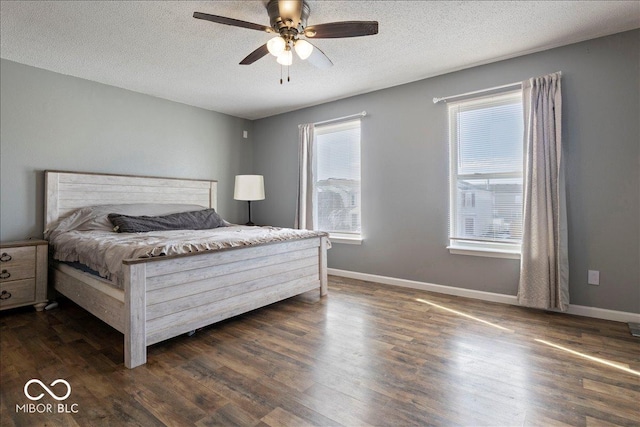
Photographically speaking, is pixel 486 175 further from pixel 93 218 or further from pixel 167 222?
pixel 93 218

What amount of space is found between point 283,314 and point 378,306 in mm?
899

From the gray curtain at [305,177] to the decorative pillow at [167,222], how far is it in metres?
Result: 1.10

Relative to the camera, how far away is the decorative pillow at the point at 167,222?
3.10m

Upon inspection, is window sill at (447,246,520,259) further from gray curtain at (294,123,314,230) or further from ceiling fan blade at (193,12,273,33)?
ceiling fan blade at (193,12,273,33)

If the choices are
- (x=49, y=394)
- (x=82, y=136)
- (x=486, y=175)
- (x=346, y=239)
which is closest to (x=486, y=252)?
(x=486, y=175)

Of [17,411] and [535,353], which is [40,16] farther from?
[535,353]

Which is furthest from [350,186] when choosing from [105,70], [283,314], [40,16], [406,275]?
[40,16]

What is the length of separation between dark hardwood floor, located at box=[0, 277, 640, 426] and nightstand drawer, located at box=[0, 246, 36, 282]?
370 mm

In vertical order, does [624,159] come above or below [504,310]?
above

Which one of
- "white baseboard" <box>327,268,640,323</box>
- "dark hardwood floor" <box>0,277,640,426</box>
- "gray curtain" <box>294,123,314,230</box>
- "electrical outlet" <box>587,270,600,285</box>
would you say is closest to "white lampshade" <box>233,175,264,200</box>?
"gray curtain" <box>294,123,314,230</box>

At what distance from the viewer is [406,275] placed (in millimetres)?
3652

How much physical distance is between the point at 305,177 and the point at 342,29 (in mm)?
2572

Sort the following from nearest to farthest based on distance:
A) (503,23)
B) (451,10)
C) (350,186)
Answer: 1. (451,10)
2. (503,23)
3. (350,186)

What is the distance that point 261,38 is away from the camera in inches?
103
